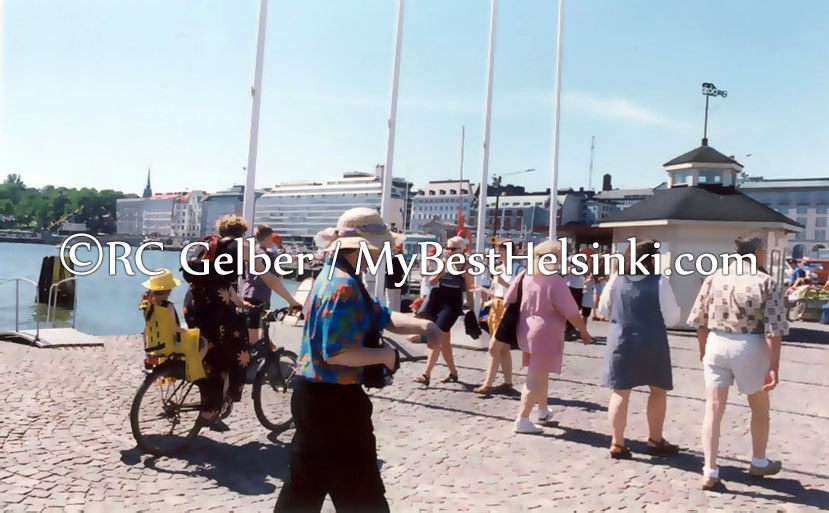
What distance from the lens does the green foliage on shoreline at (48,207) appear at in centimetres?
16950

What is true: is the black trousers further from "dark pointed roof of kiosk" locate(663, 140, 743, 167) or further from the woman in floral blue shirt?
"dark pointed roof of kiosk" locate(663, 140, 743, 167)

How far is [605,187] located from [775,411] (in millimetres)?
135629

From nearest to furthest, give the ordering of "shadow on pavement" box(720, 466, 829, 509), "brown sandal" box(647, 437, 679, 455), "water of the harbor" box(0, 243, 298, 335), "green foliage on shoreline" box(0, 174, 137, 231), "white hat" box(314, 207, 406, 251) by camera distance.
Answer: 1. "white hat" box(314, 207, 406, 251)
2. "shadow on pavement" box(720, 466, 829, 509)
3. "brown sandal" box(647, 437, 679, 455)
4. "water of the harbor" box(0, 243, 298, 335)
5. "green foliage on shoreline" box(0, 174, 137, 231)

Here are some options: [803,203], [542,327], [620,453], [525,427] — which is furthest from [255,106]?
[803,203]

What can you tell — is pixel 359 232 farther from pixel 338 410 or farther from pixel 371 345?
pixel 338 410

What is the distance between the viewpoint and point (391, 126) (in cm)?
1183

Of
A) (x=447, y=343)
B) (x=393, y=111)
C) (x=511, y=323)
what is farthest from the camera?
(x=393, y=111)

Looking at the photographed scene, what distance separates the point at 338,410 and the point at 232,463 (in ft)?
8.95

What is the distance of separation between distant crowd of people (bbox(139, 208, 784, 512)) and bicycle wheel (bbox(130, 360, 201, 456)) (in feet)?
0.46

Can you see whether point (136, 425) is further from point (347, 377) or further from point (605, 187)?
point (605, 187)

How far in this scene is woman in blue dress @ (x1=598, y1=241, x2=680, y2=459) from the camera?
580cm

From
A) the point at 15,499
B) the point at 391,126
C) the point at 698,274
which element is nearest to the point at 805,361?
the point at 698,274

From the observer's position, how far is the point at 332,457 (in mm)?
3111

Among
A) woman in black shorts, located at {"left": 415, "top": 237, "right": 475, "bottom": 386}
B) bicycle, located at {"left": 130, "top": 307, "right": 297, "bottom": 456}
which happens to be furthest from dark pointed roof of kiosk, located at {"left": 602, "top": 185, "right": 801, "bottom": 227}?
bicycle, located at {"left": 130, "top": 307, "right": 297, "bottom": 456}
